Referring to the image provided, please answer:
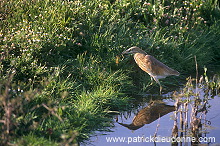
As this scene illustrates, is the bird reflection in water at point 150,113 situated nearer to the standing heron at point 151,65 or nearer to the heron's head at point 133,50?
the standing heron at point 151,65

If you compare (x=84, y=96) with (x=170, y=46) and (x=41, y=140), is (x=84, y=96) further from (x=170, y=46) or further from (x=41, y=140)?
(x=170, y=46)

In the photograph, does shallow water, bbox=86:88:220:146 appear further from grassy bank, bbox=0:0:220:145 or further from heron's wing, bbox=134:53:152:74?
heron's wing, bbox=134:53:152:74

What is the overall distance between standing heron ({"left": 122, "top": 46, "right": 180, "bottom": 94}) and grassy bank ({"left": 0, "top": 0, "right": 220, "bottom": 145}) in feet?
0.78

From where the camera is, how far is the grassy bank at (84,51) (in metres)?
6.28

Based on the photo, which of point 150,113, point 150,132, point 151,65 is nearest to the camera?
point 150,132

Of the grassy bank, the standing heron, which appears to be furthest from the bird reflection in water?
the standing heron

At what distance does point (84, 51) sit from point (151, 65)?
1.24m

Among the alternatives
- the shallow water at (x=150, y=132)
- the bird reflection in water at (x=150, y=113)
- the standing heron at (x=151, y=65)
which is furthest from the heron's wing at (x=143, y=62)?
the shallow water at (x=150, y=132)

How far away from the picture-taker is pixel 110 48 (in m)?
8.25

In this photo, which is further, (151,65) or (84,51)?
(84,51)

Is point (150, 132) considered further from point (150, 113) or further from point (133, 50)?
point (133, 50)

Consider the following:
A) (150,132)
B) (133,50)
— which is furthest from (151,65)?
(150,132)

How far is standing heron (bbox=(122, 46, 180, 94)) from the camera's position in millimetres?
7879

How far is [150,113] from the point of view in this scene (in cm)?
721
